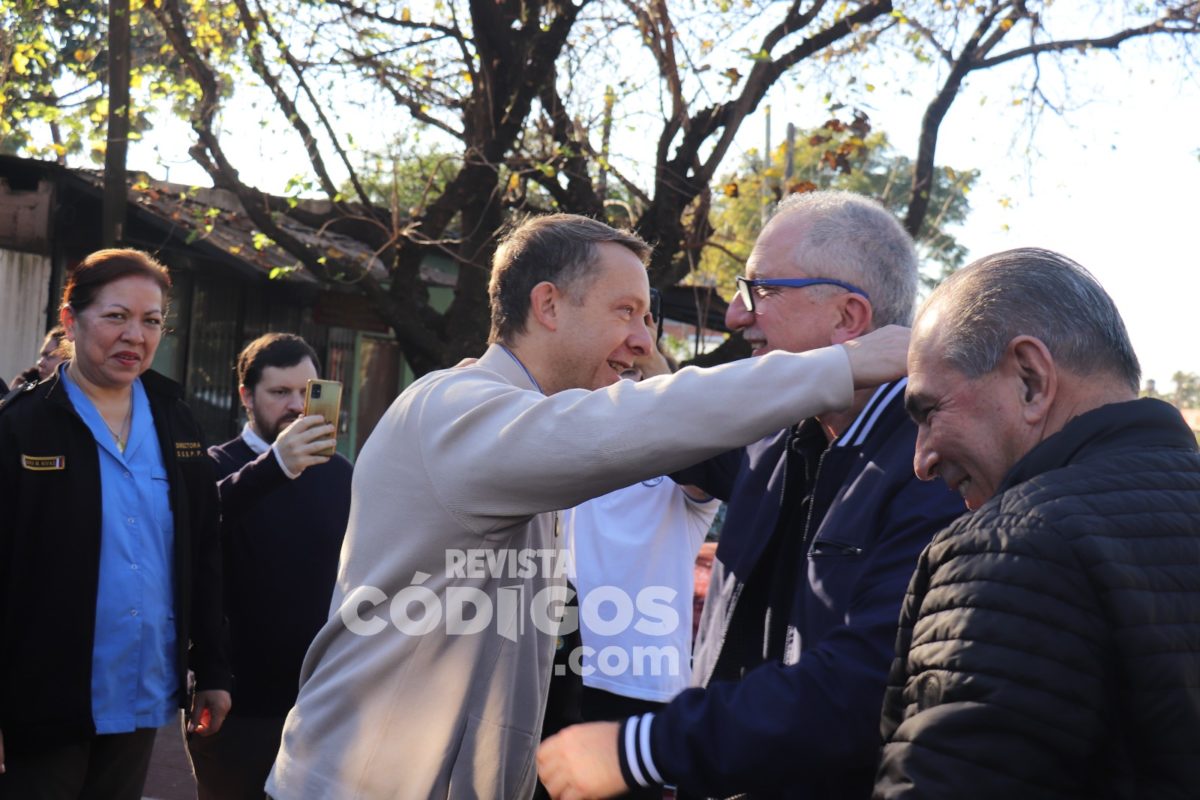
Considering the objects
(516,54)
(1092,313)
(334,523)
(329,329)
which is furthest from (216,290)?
(1092,313)

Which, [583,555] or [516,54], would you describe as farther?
[516,54]

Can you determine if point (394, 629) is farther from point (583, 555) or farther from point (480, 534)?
point (583, 555)

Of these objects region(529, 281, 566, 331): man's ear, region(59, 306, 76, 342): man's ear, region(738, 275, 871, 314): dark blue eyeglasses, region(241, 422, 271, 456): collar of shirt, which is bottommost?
region(241, 422, 271, 456): collar of shirt

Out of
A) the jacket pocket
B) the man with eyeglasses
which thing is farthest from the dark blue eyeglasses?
the jacket pocket

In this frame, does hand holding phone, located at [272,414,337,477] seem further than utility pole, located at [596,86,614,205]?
No

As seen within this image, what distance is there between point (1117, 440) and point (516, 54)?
30.0 feet

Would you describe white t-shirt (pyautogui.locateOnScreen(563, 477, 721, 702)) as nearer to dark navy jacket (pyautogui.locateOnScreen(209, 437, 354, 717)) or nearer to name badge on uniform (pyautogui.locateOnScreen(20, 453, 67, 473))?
dark navy jacket (pyautogui.locateOnScreen(209, 437, 354, 717))

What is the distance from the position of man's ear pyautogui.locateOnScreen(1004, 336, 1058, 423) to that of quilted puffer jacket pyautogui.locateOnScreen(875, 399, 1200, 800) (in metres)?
0.19

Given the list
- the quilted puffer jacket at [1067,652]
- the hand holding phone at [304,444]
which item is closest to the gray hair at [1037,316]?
the quilted puffer jacket at [1067,652]

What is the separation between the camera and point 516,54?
1027cm

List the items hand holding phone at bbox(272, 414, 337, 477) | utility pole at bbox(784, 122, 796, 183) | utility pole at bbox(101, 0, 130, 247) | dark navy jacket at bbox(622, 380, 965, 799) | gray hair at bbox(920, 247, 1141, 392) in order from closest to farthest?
gray hair at bbox(920, 247, 1141, 392)
dark navy jacket at bbox(622, 380, 965, 799)
hand holding phone at bbox(272, 414, 337, 477)
utility pole at bbox(101, 0, 130, 247)
utility pole at bbox(784, 122, 796, 183)

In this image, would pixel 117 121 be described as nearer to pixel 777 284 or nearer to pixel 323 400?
pixel 323 400

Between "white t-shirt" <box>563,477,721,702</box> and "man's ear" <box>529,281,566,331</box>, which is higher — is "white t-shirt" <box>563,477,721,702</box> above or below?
below

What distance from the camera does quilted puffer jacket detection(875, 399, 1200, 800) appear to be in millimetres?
1524
